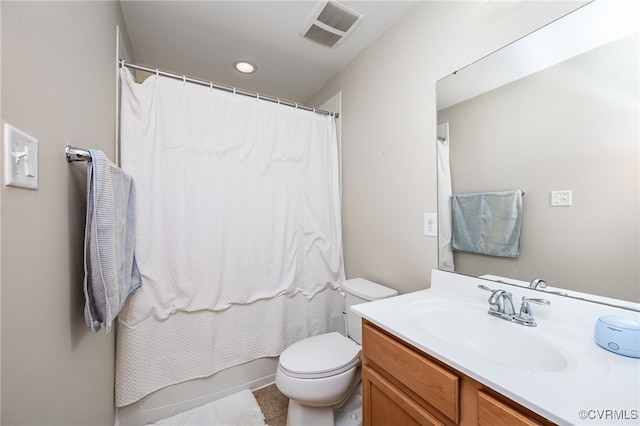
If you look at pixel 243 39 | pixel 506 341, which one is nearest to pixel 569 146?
pixel 506 341

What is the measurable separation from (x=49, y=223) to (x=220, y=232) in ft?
3.06

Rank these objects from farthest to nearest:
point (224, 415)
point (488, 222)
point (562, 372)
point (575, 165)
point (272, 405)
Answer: point (272, 405), point (224, 415), point (488, 222), point (575, 165), point (562, 372)

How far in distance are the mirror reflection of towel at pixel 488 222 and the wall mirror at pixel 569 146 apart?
0.03 m

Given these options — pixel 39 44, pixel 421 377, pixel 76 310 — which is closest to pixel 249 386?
pixel 76 310

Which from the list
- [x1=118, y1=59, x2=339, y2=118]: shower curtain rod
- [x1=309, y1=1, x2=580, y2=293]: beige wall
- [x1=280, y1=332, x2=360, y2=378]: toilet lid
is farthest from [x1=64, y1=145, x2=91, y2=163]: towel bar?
[x1=309, y1=1, x2=580, y2=293]: beige wall

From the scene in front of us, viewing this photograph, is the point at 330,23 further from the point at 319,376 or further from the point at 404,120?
the point at 319,376

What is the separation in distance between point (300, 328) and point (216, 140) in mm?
1471

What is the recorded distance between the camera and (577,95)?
2.88 ft

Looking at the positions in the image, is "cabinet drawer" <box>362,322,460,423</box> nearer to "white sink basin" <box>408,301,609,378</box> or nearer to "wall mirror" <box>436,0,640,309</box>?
"white sink basin" <box>408,301,609,378</box>

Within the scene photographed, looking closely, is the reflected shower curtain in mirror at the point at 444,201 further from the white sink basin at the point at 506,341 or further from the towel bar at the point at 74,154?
the towel bar at the point at 74,154

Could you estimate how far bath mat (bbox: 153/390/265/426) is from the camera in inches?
56.2

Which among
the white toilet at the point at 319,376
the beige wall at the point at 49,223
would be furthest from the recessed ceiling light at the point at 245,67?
the white toilet at the point at 319,376

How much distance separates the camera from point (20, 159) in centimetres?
54

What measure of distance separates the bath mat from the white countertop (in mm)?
1105
